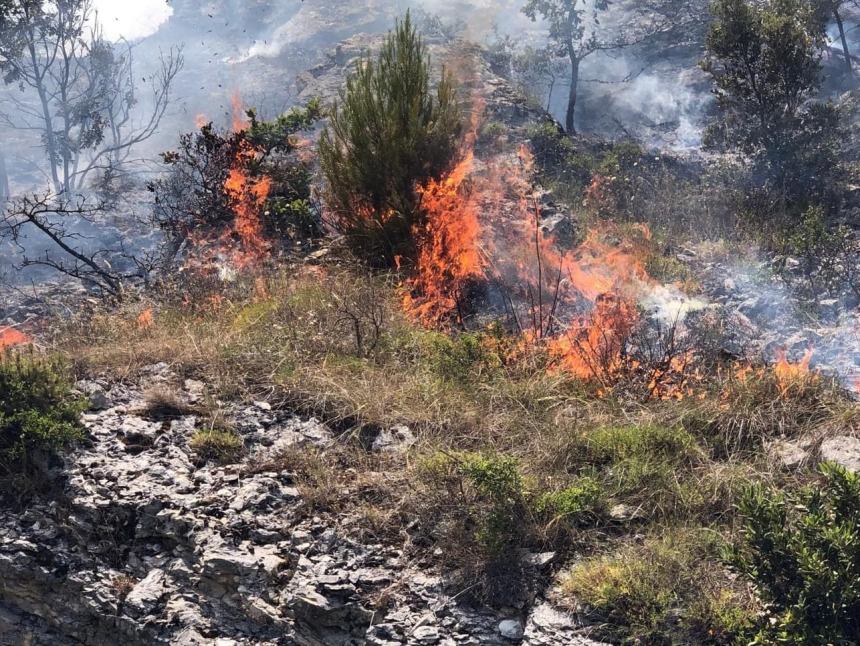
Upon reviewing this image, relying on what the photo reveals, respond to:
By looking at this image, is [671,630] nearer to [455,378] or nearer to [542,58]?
[455,378]

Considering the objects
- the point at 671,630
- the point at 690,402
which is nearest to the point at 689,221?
the point at 690,402

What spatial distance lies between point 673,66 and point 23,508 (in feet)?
63.7

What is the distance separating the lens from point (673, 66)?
1978cm

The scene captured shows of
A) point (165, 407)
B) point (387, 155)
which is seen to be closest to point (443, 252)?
point (387, 155)

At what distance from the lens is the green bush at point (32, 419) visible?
4.48 meters

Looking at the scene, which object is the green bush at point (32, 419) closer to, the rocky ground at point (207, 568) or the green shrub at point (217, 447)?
the rocky ground at point (207, 568)

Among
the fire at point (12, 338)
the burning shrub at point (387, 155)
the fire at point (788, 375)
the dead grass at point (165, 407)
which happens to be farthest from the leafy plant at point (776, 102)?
the fire at point (12, 338)

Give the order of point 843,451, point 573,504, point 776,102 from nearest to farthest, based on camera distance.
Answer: point 573,504 < point 843,451 < point 776,102

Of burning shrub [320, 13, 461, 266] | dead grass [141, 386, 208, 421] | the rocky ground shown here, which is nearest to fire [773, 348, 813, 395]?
the rocky ground

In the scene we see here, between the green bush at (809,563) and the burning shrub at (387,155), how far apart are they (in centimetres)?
499

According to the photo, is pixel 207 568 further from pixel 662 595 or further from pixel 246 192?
pixel 246 192

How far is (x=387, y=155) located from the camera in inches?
309

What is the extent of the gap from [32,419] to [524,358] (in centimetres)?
336

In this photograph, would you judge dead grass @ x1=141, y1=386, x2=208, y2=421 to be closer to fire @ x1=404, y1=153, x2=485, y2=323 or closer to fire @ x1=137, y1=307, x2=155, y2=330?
fire @ x1=137, y1=307, x2=155, y2=330
